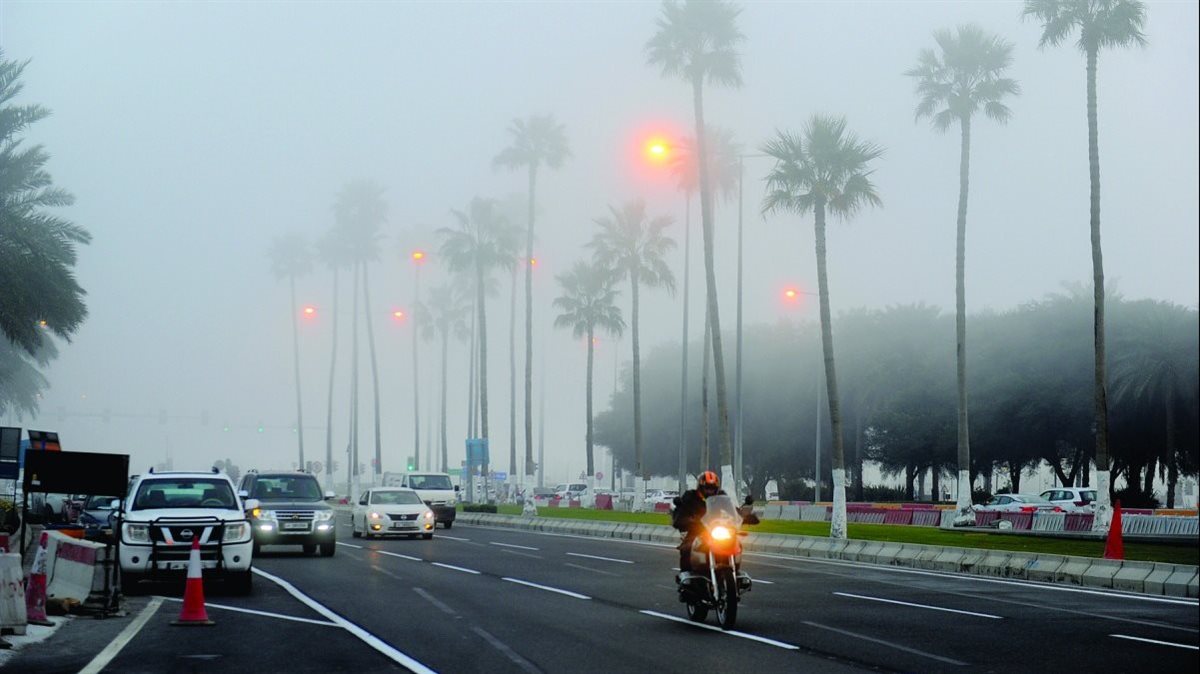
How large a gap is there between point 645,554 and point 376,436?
218ft

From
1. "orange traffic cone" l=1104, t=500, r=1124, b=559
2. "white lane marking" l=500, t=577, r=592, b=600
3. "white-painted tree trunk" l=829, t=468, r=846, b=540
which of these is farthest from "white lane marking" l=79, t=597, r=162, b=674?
"white-painted tree trunk" l=829, t=468, r=846, b=540

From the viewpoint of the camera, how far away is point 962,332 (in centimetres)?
4750

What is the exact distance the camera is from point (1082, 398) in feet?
213

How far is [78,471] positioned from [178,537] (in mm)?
1932

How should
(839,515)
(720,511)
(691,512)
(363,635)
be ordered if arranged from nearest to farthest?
1. (363,635)
2. (720,511)
3. (691,512)
4. (839,515)

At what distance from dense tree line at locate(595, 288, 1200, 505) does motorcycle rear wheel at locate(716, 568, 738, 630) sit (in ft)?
130

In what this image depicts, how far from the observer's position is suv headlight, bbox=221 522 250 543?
69.2 feet

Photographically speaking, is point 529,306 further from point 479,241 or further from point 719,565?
point 719,565

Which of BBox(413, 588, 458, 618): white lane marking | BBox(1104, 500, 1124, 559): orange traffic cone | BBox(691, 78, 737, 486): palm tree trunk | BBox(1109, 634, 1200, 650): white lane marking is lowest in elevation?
BBox(413, 588, 458, 618): white lane marking

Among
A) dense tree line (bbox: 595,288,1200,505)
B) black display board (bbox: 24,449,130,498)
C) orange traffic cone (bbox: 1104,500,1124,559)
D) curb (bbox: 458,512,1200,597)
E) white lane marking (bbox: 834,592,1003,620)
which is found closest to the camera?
white lane marking (bbox: 834,592,1003,620)

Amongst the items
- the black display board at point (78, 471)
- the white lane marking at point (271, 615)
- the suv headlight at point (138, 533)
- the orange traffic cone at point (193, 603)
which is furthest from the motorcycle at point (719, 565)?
the suv headlight at point (138, 533)

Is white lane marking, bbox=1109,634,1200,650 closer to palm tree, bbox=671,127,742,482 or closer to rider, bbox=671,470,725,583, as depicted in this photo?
rider, bbox=671,470,725,583

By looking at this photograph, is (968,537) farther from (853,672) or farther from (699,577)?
(853,672)

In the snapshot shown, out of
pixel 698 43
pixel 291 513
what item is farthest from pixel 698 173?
pixel 291 513
